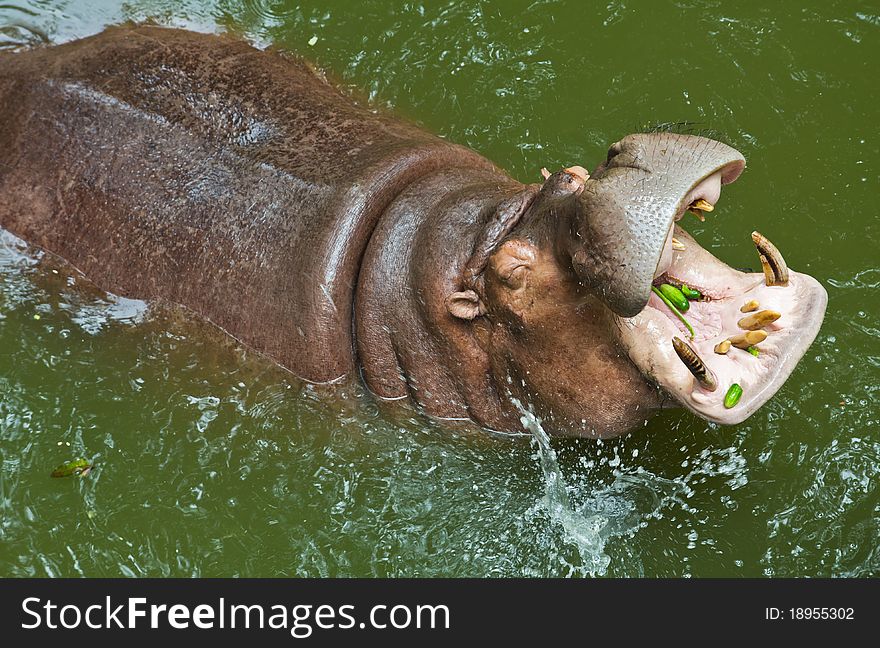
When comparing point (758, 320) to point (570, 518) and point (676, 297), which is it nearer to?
point (676, 297)

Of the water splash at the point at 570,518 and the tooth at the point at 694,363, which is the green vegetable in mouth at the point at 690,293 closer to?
the tooth at the point at 694,363

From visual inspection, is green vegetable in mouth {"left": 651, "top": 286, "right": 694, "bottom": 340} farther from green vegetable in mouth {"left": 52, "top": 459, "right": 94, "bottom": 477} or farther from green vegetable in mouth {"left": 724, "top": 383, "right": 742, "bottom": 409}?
green vegetable in mouth {"left": 52, "top": 459, "right": 94, "bottom": 477}

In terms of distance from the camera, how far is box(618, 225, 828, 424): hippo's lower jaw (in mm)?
3863

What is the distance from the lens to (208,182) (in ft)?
16.7

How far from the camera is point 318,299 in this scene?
489 centimetres

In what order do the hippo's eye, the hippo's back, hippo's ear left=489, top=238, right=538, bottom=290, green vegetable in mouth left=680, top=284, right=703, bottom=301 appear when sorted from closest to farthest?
the hippo's eye, hippo's ear left=489, top=238, right=538, bottom=290, green vegetable in mouth left=680, top=284, right=703, bottom=301, the hippo's back

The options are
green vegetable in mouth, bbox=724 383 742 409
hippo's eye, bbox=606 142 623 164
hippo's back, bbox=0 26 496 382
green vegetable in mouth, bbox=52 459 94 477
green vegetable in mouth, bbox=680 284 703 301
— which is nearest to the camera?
hippo's eye, bbox=606 142 623 164

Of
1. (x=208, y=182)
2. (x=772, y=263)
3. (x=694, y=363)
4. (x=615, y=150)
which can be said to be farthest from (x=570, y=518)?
(x=208, y=182)

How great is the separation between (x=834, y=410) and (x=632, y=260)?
Answer: 2474 millimetres

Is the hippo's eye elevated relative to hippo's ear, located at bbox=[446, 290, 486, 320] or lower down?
elevated

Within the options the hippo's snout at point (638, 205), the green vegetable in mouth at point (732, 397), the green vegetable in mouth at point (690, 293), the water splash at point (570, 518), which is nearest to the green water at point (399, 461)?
the water splash at point (570, 518)

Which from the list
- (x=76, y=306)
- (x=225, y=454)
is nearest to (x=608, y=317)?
(x=225, y=454)

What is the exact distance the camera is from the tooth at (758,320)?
3.90 meters

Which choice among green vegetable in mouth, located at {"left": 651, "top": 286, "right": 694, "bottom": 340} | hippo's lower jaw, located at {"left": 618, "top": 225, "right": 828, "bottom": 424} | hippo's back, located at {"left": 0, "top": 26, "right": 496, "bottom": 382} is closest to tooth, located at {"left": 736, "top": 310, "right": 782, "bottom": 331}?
hippo's lower jaw, located at {"left": 618, "top": 225, "right": 828, "bottom": 424}
